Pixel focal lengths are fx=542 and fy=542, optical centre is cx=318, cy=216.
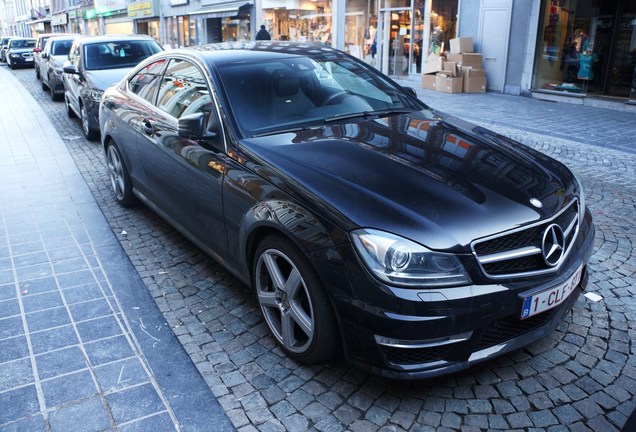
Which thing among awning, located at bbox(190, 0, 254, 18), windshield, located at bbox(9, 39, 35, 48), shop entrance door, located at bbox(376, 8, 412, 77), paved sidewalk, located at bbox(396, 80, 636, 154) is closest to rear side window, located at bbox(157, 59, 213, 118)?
paved sidewalk, located at bbox(396, 80, 636, 154)

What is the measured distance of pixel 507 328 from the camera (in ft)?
8.59

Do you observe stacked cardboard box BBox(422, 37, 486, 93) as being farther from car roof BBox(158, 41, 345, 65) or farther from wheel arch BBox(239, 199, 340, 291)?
wheel arch BBox(239, 199, 340, 291)

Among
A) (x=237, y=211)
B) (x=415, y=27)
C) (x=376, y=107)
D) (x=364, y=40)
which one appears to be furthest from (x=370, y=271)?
(x=364, y=40)

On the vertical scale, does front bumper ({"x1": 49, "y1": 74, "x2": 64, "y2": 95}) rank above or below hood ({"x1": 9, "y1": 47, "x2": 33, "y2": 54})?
below

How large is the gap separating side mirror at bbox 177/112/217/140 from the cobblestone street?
1.18 m

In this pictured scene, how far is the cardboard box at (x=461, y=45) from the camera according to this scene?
14155 millimetres

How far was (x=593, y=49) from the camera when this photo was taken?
42.4 feet

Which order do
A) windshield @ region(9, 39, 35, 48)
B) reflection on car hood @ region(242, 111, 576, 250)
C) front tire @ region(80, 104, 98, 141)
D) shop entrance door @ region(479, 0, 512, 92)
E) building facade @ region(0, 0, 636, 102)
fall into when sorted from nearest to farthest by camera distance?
reflection on car hood @ region(242, 111, 576, 250)
front tire @ region(80, 104, 98, 141)
building facade @ region(0, 0, 636, 102)
shop entrance door @ region(479, 0, 512, 92)
windshield @ region(9, 39, 35, 48)

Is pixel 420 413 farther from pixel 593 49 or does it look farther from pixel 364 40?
pixel 364 40

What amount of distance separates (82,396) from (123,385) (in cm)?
21

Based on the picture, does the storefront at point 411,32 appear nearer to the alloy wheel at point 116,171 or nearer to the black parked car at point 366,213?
the alloy wheel at point 116,171

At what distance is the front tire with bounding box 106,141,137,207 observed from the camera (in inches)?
217

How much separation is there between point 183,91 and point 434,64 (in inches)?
470

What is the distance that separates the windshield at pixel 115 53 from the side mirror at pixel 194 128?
7319mm
